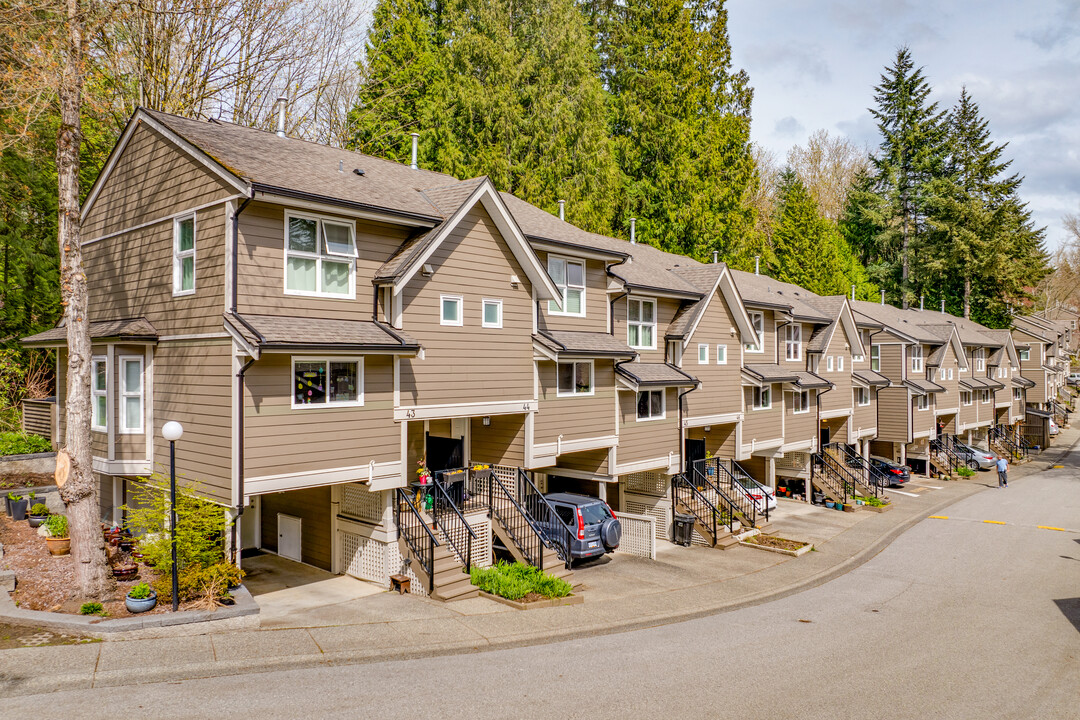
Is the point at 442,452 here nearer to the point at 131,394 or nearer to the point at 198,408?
the point at 198,408

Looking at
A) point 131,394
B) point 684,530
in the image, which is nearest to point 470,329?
point 131,394

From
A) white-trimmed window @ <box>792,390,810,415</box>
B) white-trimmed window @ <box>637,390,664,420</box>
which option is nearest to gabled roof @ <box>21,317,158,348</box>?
white-trimmed window @ <box>637,390,664,420</box>

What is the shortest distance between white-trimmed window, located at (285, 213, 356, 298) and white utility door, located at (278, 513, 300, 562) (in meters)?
7.57

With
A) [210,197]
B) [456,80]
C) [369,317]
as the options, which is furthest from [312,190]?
[456,80]

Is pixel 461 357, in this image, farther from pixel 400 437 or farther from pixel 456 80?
pixel 456 80

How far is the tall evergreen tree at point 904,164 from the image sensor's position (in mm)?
66375

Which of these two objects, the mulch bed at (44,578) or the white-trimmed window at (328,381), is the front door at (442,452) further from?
the mulch bed at (44,578)

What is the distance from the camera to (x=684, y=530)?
78.9ft

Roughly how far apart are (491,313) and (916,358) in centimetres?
3496

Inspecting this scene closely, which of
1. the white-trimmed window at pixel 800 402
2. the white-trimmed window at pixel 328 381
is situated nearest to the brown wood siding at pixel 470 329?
the white-trimmed window at pixel 328 381

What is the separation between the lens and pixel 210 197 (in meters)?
14.4

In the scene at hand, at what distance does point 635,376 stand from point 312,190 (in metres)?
11.6

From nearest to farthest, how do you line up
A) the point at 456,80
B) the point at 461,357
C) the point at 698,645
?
the point at 698,645
the point at 461,357
the point at 456,80

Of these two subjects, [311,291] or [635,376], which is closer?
[311,291]
